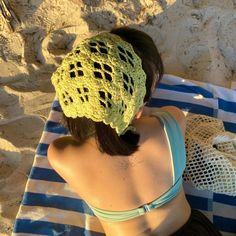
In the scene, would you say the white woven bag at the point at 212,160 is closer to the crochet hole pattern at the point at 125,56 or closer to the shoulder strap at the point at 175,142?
the shoulder strap at the point at 175,142

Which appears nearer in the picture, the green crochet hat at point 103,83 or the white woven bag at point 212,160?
the green crochet hat at point 103,83

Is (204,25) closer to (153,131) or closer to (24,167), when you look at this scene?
(153,131)

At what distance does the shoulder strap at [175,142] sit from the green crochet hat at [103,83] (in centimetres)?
18

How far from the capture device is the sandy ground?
2.00 m

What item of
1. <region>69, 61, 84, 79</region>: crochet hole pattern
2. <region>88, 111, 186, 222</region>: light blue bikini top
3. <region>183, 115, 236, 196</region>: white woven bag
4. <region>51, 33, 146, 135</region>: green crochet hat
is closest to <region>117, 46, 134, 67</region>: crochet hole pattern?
<region>51, 33, 146, 135</region>: green crochet hat

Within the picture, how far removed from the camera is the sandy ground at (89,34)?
2.00 m

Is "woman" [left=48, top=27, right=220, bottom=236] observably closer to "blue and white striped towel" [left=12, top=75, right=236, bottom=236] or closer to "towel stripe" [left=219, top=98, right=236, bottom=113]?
"blue and white striped towel" [left=12, top=75, right=236, bottom=236]

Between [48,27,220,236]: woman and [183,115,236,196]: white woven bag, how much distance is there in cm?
14

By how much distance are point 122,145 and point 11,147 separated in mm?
797

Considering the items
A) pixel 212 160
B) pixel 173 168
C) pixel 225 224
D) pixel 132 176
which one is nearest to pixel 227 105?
pixel 212 160

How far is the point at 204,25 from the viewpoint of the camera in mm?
2033

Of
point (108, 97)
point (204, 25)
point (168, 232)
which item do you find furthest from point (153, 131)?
point (204, 25)

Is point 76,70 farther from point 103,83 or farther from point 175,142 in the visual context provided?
point 175,142

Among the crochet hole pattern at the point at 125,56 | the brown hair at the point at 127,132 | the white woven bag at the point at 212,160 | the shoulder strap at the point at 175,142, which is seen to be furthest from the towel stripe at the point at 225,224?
the crochet hole pattern at the point at 125,56
